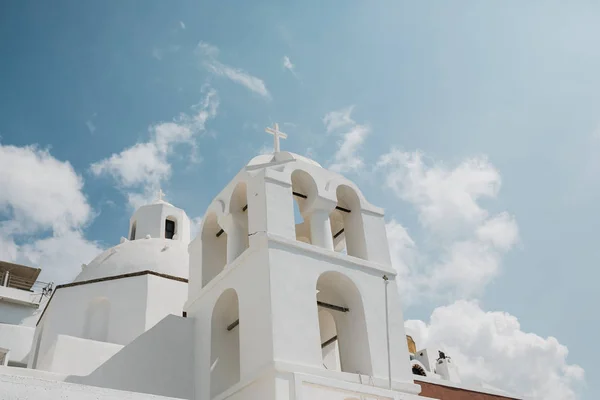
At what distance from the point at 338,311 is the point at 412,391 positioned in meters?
1.83

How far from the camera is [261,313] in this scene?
994cm

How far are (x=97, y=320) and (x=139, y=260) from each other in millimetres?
1832

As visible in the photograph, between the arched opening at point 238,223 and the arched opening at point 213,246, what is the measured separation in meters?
0.79

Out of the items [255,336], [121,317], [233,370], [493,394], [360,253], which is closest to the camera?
[255,336]

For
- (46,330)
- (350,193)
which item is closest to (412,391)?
(350,193)

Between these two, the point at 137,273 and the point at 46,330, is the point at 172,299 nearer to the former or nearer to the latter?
the point at 137,273

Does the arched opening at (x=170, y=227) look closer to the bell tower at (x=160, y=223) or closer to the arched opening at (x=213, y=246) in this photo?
the bell tower at (x=160, y=223)

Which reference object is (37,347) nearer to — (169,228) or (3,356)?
(3,356)

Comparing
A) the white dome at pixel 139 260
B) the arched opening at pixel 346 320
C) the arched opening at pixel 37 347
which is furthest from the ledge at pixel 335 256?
the arched opening at pixel 37 347

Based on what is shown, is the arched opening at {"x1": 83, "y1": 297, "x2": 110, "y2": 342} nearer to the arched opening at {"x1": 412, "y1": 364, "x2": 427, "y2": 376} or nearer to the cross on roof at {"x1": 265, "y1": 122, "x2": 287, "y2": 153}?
the cross on roof at {"x1": 265, "y1": 122, "x2": 287, "y2": 153}

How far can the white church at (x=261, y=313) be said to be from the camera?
979 cm

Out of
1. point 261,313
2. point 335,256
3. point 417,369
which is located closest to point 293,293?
point 261,313

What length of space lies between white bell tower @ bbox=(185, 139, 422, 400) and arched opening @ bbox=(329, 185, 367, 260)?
21mm

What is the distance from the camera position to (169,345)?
11570 millimetres
